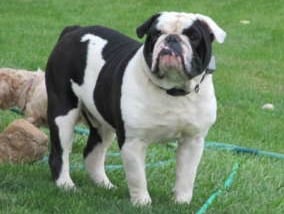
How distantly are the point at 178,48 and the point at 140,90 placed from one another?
0.37 m

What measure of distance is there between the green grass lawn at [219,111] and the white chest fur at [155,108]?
444 mm

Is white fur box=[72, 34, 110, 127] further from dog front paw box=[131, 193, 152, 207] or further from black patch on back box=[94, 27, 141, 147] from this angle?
dog front paw box=[131, 193, 152, 207]

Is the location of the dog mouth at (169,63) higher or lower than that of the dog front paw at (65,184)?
higher

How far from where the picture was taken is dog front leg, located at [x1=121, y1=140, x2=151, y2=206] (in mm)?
4551

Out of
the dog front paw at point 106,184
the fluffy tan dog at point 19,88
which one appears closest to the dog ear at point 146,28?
the dog front paw at point 106,184

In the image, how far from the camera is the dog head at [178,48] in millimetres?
4258

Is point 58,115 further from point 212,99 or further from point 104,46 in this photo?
point 212,99

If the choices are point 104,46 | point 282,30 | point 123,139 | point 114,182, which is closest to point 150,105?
point 123,139

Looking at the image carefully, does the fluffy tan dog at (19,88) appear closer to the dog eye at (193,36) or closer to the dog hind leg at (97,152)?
the dog hind leg at (97,152)

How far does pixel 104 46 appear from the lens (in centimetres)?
502

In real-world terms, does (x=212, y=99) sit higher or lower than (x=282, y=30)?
higher

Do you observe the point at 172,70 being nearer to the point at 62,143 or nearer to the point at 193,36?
the point at 193,36

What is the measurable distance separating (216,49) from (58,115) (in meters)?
7.04

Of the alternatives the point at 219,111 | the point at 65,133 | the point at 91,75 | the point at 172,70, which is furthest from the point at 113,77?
the point at 219,111
